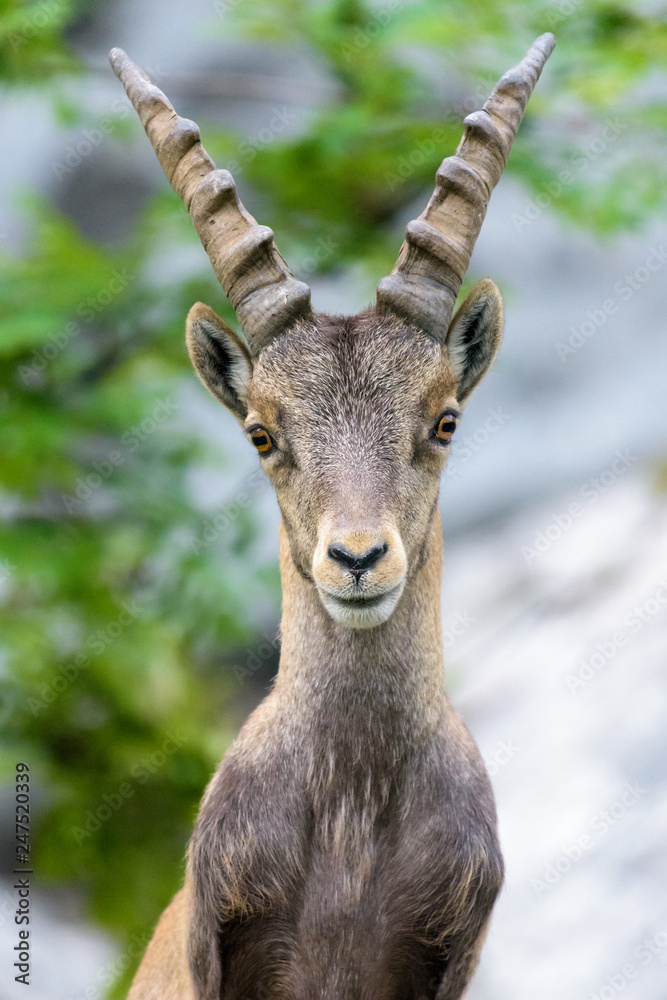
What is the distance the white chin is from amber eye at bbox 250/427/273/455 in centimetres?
87

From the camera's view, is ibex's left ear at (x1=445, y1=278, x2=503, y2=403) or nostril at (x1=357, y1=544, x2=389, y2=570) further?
ibex's left ear at (x1=445, y1=278, x2=503, y2=403)

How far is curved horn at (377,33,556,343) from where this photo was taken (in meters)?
5.04

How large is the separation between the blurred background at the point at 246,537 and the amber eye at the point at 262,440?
156 inches

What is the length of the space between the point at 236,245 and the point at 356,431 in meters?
1.08

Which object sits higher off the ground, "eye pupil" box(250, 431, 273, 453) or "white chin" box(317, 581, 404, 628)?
"eye pupil" box(250, 431, 273, 453)

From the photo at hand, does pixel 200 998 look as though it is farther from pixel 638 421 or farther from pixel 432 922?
pixel 638 421

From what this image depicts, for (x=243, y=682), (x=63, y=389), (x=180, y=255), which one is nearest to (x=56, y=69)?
(x=180, y=255)

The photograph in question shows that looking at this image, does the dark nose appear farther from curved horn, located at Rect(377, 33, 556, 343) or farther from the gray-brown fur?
curved horn, located at Rect(377, 33, 556, 343)

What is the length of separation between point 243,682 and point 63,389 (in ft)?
14.6

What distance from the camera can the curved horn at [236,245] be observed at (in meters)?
5.04

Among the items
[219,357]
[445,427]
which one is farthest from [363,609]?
[219,357]

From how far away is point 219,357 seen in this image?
5508mm

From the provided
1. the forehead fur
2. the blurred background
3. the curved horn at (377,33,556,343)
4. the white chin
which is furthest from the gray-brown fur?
the blurred background

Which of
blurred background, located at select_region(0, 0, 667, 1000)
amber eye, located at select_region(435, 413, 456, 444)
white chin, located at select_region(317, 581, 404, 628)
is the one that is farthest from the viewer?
blurred background, located at select_region(0, 0, 667, 1000)
